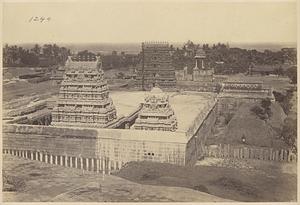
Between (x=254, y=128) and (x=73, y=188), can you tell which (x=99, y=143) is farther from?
(x=254, y=128)

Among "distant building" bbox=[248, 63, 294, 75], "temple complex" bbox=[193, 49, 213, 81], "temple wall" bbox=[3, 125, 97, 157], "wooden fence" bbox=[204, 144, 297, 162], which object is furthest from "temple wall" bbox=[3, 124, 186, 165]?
"distant building" bbox=[248, 63, 294, 75]

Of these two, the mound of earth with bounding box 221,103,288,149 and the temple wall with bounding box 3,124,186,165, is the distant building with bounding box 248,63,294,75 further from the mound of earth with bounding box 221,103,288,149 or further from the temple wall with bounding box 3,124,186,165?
the temple wall with bounding box 3,124,186,165

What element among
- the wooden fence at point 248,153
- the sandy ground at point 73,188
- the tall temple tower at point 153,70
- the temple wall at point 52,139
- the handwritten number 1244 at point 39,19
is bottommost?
the sandy ground at point 73,188

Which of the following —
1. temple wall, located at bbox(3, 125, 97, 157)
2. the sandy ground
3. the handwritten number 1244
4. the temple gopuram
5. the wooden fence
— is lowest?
the sandy ground

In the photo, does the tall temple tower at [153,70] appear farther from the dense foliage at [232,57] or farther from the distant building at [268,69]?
the distant building at [268,69]

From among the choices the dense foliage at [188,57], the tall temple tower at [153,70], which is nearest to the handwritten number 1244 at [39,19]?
the dense foliage at [188,57]

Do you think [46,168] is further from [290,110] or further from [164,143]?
[290,110]

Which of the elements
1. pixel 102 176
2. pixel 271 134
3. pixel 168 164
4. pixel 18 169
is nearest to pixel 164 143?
pixel 168 164

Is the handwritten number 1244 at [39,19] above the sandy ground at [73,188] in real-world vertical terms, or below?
above
